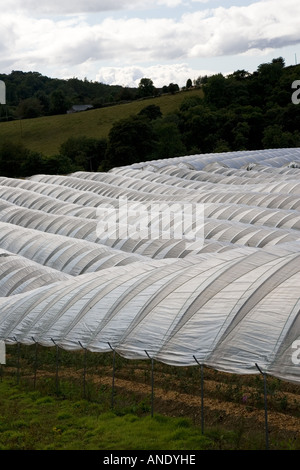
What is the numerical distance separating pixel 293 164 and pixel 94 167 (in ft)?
150

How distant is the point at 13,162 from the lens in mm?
111312

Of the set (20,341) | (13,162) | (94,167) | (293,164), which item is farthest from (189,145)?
(20,341)

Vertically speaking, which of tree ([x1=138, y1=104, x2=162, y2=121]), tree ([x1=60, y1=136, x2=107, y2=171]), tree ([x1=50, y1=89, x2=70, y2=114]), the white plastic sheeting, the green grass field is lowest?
the green grass field

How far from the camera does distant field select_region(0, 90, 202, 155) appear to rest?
457 ft

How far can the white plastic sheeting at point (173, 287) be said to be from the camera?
19344 millimetres

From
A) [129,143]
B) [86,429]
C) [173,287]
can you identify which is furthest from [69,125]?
[86,429]

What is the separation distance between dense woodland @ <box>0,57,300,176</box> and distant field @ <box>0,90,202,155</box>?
14.3 m

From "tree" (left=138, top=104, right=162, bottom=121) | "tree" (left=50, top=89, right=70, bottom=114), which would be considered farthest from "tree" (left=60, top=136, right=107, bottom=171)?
"tree" (left=50, top=89, right=70, bottom=114)

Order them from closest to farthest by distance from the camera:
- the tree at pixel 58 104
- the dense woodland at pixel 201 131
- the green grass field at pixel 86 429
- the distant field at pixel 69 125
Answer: the green grass field at pixel 86 429 → the dense woodland at pixel 201 131 → the distant field at pixel 69 125 → the tree at pixel 58 104

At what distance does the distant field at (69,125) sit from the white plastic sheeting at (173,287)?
82561mm

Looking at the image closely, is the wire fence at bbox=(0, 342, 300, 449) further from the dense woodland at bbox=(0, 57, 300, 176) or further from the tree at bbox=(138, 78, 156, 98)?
the tree at bbox=(138, 78, 156, 98)

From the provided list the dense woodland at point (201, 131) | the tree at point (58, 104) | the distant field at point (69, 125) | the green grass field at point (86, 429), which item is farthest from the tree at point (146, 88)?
the green grass field at point (86, 429)

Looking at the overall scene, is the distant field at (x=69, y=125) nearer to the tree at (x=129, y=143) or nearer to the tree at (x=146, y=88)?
the tree at (x=146, y=88)
